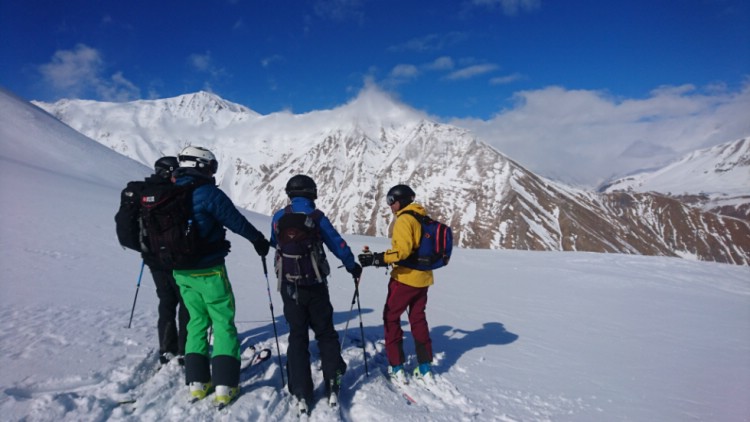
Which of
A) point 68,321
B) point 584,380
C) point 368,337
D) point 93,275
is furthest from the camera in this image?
point 93,275

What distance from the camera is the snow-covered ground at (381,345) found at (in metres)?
4.70

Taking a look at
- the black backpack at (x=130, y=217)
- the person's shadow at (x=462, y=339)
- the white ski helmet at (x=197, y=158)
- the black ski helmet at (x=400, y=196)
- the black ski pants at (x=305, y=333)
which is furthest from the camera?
the person's shadow at (x=462, y=339)

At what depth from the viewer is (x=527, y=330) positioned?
373 inches

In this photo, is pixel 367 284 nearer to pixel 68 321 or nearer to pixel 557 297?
pixel 557 297

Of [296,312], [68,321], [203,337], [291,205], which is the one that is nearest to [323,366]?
[296,312]

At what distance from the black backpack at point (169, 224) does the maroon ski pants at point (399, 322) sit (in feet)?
10.2

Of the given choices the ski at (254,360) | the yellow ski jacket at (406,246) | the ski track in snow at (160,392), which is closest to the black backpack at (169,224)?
the ski track in snow at (160,392)

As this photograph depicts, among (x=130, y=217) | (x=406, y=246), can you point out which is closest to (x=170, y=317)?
(x=130, y=217)

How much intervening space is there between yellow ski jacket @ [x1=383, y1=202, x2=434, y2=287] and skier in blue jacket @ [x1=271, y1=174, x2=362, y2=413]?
0.88 m

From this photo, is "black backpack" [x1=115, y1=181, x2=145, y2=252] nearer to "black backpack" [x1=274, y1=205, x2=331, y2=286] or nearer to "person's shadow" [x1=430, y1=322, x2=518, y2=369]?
"black backpack" [x1=274, y1=205, x2=331, y2=286]

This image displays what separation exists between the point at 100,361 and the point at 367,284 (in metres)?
9.76

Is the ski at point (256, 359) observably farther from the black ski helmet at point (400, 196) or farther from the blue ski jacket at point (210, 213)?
the black ski helmet at point (400, 196)

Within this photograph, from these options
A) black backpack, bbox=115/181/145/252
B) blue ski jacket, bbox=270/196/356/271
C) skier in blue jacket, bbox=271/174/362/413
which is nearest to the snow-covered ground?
skier in blue jacket, bbox=271/174/362/413

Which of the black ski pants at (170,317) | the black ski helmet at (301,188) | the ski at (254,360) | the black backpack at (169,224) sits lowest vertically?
the ski at (254,360)
